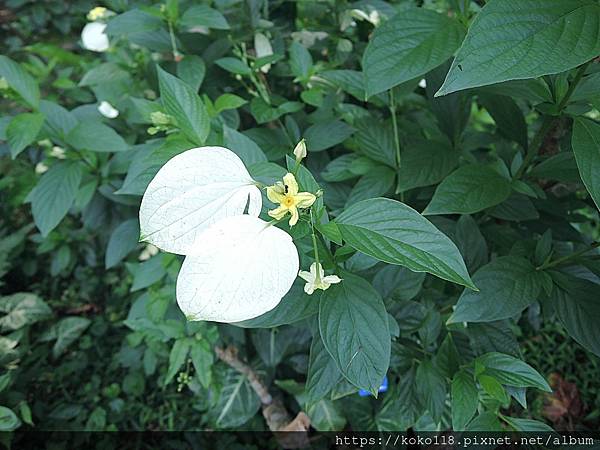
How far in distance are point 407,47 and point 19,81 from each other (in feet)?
2.80

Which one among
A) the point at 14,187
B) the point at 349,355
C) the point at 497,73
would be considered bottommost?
the point at 14,187

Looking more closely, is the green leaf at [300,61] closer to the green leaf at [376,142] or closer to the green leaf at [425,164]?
the green leaf at [376,142]

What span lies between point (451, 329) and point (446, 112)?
46cm

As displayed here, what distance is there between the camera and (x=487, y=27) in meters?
0.58

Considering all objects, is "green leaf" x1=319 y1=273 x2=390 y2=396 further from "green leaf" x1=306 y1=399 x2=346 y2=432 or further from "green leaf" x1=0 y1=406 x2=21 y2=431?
"green leaf" x1=0 y1=406 x2=21 y2=431

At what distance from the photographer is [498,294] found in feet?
2.67

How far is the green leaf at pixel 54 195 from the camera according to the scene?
1093 mm

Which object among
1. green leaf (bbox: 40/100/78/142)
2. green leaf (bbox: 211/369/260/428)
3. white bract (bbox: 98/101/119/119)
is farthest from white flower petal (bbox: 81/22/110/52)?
green leaf (bbox: 211/369/260/428)

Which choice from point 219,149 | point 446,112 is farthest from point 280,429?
point 219,149

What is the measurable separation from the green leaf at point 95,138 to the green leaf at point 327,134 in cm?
42

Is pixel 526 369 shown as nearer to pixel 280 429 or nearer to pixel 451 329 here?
pixel 451 329

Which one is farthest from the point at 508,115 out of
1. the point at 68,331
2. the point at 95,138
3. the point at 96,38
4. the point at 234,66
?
the point at 68,331

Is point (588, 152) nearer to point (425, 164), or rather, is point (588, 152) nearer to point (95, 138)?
point (425, 164)

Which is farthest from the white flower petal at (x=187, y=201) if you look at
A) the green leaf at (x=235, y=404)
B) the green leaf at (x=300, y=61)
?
the green leaf at (x=235, y=404)
